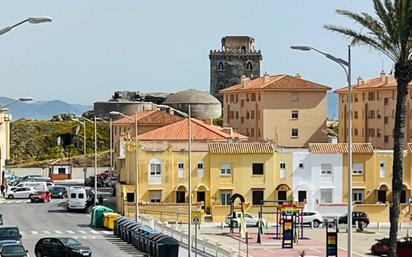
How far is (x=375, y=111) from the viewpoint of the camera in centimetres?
11250

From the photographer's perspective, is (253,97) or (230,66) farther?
(230,66)

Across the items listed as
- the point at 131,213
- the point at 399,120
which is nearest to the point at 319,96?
the point at 131,213

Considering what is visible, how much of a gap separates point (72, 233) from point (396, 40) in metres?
29.0

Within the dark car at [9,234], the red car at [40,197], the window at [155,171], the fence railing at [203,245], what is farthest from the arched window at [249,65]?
the dark car at [9,234]

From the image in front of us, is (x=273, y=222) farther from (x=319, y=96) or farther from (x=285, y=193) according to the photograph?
(x=319, y=96)

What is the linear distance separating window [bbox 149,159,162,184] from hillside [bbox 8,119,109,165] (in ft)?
247

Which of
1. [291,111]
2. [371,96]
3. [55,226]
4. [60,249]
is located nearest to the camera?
[60,249]

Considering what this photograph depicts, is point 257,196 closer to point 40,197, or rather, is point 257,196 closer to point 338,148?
point 338,148

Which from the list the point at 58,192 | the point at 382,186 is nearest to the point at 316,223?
the point at 382,186

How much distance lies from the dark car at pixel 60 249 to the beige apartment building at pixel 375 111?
210 ft

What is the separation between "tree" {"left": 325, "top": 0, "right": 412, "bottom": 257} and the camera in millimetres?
35875

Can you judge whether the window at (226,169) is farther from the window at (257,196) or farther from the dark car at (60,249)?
the dark car at (60,249)

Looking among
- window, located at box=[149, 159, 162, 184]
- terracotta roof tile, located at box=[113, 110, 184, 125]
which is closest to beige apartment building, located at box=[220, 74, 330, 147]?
terracotta roof tile, located at box=[113, 110, 184, 125]

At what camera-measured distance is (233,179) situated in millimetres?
74375
